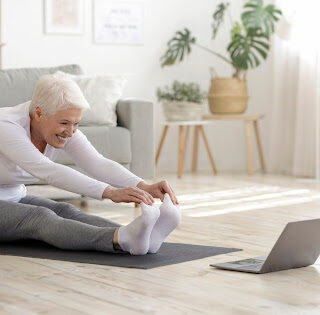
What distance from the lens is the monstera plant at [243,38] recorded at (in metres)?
5.96

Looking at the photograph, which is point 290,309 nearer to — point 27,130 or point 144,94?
point 27,130

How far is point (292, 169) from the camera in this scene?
6180 millimetres

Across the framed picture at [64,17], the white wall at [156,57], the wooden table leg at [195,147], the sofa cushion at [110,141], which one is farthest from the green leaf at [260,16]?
the sofa cushion at [110,141]

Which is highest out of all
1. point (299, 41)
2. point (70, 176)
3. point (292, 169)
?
point (299, 41)

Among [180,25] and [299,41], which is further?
[180,25]

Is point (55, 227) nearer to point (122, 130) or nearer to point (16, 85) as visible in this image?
point (122, 130)

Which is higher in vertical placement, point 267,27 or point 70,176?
point 267,27

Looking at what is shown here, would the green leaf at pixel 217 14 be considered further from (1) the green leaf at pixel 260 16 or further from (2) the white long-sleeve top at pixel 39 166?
(2) the white long-sleeve top at pixel 39 166

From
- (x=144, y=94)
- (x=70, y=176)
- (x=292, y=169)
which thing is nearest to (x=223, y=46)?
(x=144, y=94)

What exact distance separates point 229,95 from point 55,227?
12.1 feet

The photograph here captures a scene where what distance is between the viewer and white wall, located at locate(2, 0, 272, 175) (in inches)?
229

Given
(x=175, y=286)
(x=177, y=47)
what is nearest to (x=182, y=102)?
(x=177, y=47)

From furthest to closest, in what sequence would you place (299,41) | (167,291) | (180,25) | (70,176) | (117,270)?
(180,25) < (299,41) < (70,176) < (117,270) < (167,291)

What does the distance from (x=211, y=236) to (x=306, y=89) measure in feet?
10.5
